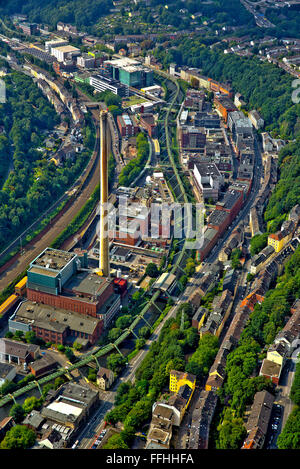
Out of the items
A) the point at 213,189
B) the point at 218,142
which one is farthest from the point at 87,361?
the point at 218,142

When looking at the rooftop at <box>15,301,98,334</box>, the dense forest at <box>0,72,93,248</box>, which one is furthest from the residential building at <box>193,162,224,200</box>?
the rooftop at <box>15,301,98,334</box>

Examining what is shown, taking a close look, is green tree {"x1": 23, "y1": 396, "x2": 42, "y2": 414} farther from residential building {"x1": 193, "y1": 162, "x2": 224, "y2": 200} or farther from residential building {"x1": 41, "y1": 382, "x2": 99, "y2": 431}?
residential building {"x1": 193, "y1": 162, "x2": 224, "y2": 200}

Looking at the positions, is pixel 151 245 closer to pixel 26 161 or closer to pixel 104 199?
pixel 104 199

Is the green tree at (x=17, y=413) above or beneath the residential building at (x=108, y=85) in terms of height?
beneath

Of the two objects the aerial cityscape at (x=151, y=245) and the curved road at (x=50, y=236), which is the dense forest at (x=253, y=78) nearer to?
the aerial cityscape at (x=151, y=245)

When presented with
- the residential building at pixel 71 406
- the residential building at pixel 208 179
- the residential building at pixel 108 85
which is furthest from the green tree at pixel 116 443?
the residential building at pixel 108 85
